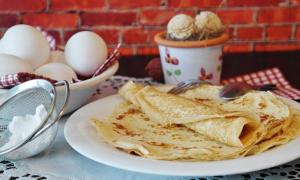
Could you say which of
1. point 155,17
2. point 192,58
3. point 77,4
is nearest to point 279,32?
point 155,17

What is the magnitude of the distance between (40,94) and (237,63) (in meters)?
0.67

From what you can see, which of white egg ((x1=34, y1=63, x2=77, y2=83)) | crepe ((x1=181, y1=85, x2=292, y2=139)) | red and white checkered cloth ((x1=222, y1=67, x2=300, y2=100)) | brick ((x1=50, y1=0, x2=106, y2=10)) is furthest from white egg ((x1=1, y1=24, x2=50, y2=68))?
brick ((x1=50, y1=0, x2=106, y2=10))

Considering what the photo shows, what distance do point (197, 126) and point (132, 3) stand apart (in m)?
1.18

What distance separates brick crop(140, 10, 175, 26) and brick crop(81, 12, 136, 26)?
0.04m

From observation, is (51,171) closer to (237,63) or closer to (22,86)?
(22,86)

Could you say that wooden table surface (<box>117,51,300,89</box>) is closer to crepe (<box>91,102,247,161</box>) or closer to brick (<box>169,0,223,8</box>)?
crepe (<box>91,102,247,161</box>)

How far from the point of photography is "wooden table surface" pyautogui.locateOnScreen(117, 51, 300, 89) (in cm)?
119

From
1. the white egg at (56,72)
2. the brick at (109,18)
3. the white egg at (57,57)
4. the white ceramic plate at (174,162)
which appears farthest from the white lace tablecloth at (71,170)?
the brick at (109,18)

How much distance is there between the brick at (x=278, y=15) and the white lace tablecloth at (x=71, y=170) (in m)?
1.24

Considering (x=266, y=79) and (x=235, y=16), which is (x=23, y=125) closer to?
(x=266, y=79)

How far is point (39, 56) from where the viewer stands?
89 centimetres

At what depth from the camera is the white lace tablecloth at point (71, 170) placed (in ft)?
2.16

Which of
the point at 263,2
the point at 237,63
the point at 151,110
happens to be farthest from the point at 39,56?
the point at 263,2

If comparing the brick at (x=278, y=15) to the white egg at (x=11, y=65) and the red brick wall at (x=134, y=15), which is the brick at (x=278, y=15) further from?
the white egg at (x=11, y=65)
